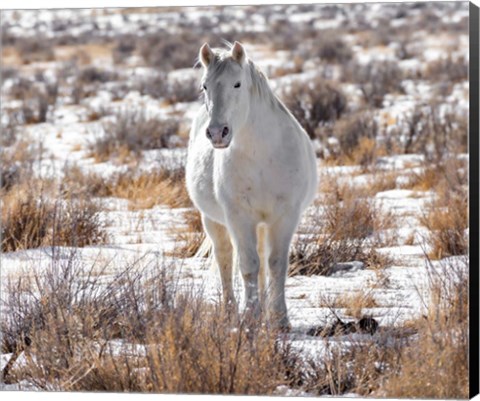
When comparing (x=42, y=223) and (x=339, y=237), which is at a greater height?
(x=42, y=223)

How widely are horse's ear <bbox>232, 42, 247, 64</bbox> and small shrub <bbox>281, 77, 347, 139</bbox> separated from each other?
28.5ft

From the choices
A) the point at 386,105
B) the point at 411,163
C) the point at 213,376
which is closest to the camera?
the point at 213,376

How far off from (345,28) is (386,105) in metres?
9.62

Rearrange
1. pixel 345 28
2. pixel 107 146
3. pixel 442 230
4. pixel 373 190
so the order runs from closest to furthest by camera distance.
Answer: pixel 442 230 < pixel 373 190 < pixel 107 146 < pixel 345 28

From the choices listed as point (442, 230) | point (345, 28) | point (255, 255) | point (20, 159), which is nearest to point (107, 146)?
point (20, 159)

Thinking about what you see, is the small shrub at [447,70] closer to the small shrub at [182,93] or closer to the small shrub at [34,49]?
the small shrub at [182,93]

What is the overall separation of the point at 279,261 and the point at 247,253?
0.19 metres

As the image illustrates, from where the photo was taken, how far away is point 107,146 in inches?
542

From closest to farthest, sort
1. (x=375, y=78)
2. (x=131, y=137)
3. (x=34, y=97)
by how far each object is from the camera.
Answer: (x=131, y=137) < (x=375, y=78) < (x=34, y=97)

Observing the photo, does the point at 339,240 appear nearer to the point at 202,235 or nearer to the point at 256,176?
the point at 202,235

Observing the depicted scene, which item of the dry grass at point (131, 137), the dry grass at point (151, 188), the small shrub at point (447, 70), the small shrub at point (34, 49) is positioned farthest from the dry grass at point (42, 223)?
the small shrub at point (34, 49)

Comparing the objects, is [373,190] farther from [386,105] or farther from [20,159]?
[386,105]

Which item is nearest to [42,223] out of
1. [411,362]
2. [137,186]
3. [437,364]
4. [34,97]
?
[137,186]

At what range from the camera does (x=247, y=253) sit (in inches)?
237
